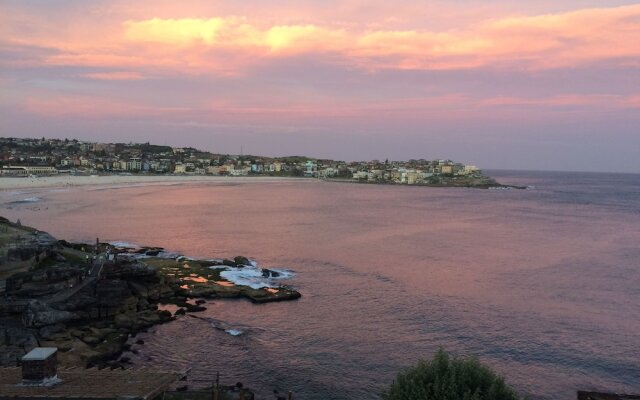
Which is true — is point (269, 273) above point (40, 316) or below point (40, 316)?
below

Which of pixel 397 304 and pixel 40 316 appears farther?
pixel 397 304

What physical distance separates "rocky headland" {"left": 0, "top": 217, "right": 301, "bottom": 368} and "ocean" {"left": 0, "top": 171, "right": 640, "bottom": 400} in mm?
1542

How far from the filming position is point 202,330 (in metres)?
32.0

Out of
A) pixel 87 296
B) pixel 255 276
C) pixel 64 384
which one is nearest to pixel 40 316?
pixel 87 296

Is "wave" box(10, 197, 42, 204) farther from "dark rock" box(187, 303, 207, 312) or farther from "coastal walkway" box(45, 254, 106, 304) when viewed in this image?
"dark rock" box(187, 303, 207, 312)

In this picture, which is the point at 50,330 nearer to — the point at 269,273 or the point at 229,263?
the point at 269,273

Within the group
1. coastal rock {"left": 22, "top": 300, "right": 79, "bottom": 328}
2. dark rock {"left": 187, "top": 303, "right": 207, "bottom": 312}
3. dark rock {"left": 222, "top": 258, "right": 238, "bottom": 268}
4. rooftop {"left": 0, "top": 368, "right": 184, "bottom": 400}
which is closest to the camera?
rooftop {"left": 0, "top": 368, "right": 184, "bottom": 400}

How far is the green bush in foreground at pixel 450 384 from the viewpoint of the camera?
1414cm

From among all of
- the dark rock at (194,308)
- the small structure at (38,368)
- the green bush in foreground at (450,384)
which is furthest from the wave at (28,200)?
the green bush in foreground at (450,384)

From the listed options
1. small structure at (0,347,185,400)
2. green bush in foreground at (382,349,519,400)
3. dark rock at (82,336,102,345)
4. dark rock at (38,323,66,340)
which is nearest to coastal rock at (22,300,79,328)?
dark rock at (38,323,66,340)

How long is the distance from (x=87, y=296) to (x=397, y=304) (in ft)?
67.6

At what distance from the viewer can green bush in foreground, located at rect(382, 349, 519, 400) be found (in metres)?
14.1

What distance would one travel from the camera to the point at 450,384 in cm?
1430

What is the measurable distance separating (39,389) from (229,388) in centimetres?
1289
